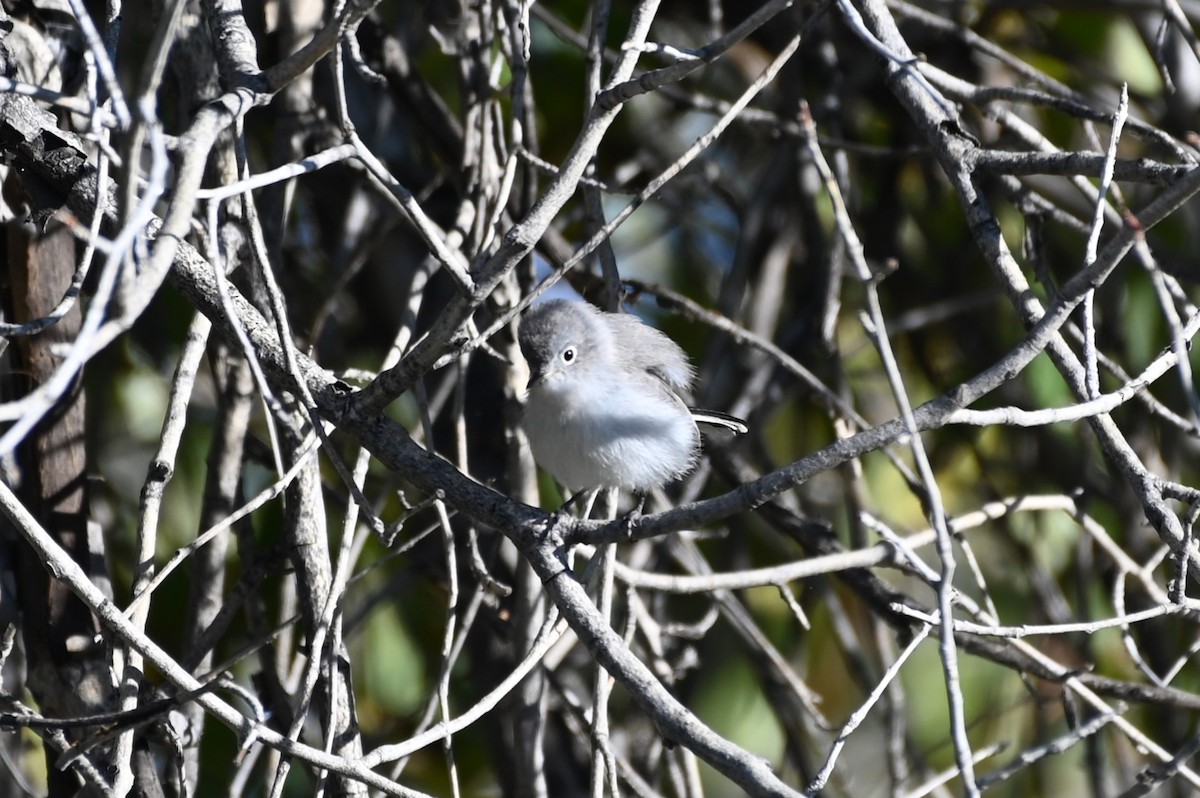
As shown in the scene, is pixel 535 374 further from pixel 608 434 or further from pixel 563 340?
pixel 608 434

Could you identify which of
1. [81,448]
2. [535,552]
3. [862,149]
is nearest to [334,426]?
[535,552]

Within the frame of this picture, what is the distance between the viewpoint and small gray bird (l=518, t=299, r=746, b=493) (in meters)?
2.60

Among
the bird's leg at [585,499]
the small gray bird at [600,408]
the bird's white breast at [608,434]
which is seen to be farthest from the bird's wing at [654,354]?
the bird's leg at [585,499]

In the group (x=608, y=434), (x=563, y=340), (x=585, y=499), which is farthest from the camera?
(x=585, y=499)

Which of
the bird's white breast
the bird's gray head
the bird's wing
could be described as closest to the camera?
the bird's white breast

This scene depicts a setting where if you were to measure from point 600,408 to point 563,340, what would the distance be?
0.59 ft

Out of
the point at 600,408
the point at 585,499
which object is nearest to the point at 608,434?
the point at 600,408

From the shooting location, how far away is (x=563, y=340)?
2.71m

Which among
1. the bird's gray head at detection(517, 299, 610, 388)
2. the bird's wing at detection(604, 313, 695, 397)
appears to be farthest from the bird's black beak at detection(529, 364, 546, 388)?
the bird's wing at detection(604, 313, 695, 397)

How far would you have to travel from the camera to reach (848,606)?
418 centimetres

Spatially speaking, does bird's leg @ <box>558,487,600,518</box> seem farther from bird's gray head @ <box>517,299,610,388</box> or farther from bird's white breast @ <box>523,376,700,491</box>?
bird's gray head @ <box>517,299,610,388</box>

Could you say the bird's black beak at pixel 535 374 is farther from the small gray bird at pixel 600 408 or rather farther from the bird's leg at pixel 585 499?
the bird's leg at pixel 585 499

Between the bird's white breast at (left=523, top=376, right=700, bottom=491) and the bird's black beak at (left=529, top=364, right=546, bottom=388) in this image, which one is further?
the bird's black beak at (left=529, top=364, right=546, bottom=388)

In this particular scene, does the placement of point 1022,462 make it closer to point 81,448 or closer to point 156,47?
point 81,448
